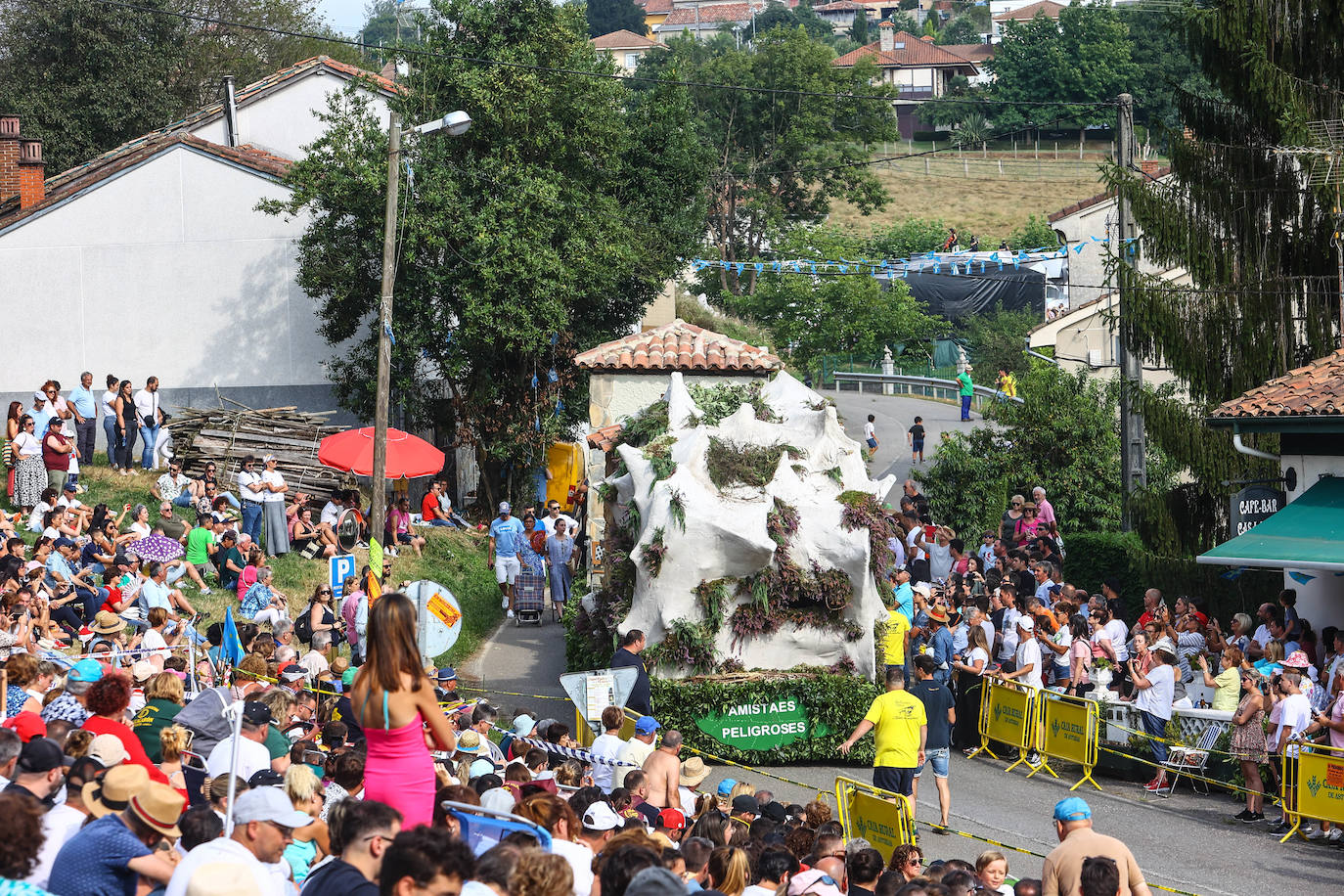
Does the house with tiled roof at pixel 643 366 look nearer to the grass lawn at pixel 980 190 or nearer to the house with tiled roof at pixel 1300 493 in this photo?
the house with tiled roof at pixel 1300 493

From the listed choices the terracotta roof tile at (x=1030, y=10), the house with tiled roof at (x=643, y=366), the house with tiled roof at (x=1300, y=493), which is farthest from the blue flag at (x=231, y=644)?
the terracotta roof tile at (x=1030, y=10)

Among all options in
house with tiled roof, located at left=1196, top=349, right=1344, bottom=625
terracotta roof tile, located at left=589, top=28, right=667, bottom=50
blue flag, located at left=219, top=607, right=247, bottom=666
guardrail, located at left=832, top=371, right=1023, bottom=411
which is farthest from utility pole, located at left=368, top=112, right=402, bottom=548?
terracotta roof tile, located at left=589, top=28, right=667, bottom=50

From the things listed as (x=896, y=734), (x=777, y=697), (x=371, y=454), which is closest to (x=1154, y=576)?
(x=777, y=697)

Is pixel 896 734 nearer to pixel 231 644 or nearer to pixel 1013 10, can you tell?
pixel 231 644

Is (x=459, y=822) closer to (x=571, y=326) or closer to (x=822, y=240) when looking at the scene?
(x=571, y=326)

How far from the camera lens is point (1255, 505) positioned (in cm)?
1947

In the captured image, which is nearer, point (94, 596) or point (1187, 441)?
point (94, 596)

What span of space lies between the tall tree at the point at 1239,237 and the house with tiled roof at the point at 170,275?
17.7m

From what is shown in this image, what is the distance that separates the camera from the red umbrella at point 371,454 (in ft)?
85.0

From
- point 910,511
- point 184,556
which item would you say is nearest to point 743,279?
point 910,511

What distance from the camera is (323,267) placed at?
30844 mm

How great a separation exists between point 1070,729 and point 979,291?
56026 mm

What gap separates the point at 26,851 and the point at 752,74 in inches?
2798

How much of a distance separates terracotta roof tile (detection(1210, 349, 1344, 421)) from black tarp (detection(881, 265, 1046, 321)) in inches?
1920
